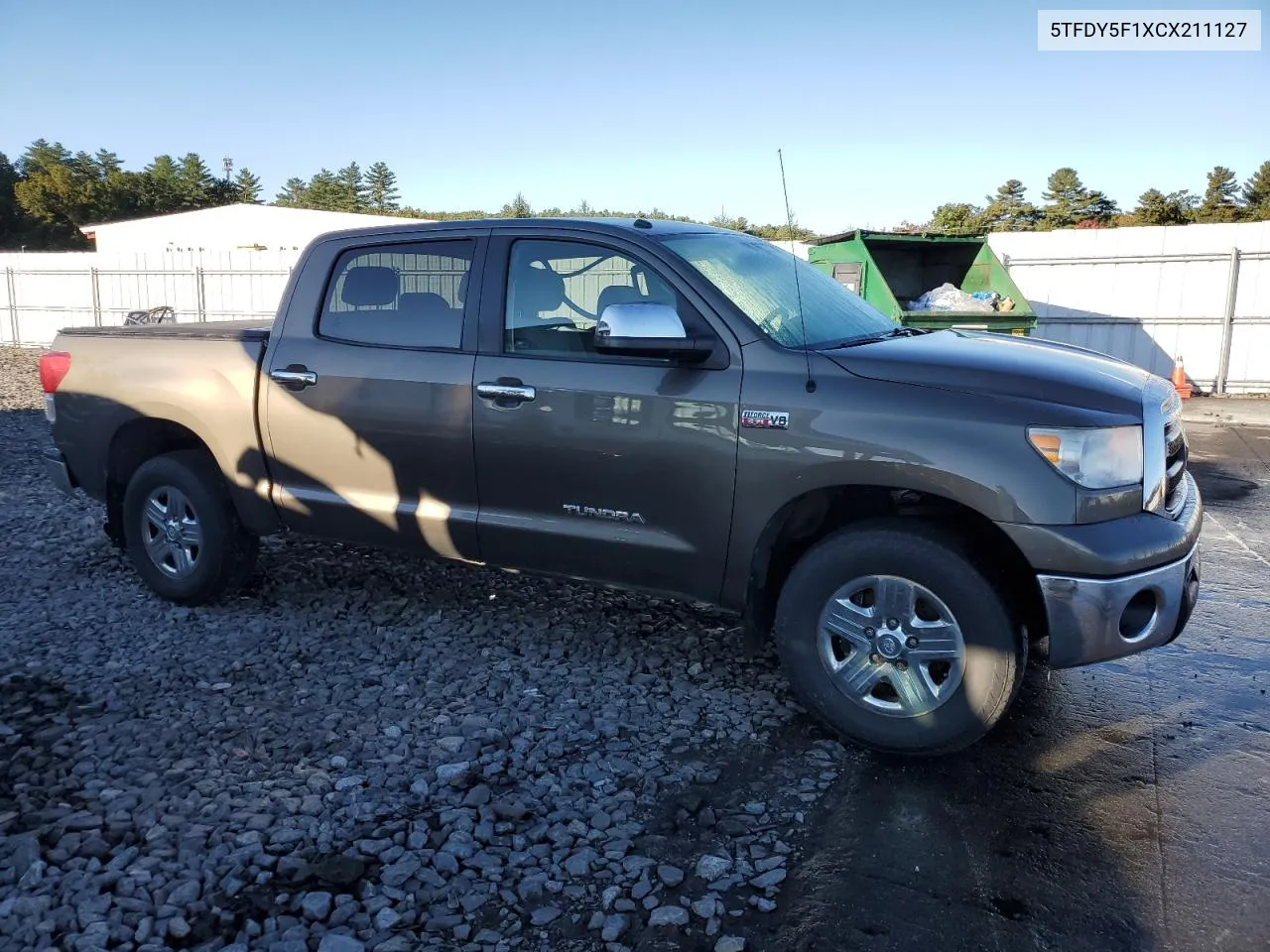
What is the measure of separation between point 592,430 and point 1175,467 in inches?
89.2

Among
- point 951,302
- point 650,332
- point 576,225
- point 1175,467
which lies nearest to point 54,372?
point 576,225

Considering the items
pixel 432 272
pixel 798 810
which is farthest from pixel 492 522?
pixel 798 810

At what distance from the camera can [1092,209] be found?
43.8 meters

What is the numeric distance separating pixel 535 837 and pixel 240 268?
19362mm

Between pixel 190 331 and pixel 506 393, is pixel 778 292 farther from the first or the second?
pixel 190 331

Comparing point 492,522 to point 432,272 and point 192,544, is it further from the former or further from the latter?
point 192,544

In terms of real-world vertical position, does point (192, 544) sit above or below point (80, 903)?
above

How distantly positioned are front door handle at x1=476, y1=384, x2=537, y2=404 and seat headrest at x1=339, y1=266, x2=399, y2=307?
0.78 meters

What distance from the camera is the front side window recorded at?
159 inches

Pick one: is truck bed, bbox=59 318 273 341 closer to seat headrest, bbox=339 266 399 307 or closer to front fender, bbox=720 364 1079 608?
seat headrest, bbox=339 266 399 307

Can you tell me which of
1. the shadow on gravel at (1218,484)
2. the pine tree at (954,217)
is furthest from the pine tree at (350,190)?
the shadow on gravel at (1218,484)

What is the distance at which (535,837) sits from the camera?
9.86 feet

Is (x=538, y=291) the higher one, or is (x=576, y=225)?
(x=576, y=225)

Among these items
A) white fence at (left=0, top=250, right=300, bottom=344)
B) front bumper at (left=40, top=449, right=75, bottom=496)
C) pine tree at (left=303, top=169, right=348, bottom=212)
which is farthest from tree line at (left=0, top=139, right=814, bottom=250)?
front bumper at (left=40, top=449, right=75, bottom=496)
